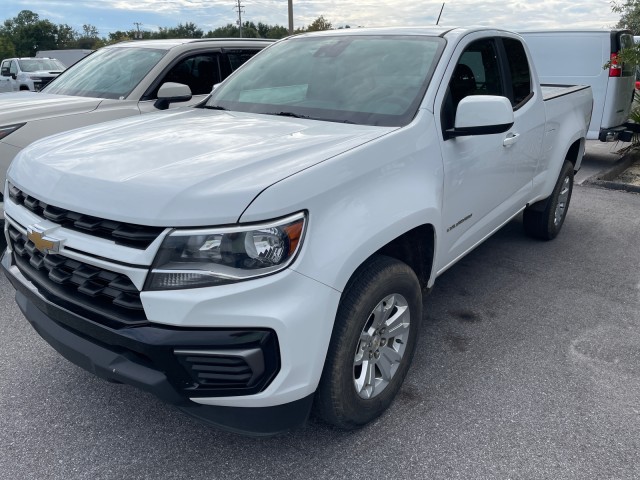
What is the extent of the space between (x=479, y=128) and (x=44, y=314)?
7.19 ft

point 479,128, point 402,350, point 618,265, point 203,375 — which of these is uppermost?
point 479,128

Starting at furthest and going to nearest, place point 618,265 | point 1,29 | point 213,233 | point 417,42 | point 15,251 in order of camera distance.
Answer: point 1,29 < point 618,265 < point 417,42 < point 15,251 < point 213,233

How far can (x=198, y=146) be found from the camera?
8.07 ft

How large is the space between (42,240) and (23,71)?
66.1 ft

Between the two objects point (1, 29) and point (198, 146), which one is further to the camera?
point (1, 29)

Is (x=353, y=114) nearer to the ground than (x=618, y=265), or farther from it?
farther from it

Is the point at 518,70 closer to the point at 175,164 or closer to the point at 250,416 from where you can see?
the point at 175,164

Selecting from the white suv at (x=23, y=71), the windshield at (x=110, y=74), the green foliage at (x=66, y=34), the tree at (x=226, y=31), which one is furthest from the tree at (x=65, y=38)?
the windshield at (x=110, y=74)

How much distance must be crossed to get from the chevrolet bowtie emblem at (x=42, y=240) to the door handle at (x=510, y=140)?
2626 millimetres

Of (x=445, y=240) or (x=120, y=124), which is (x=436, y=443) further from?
(x=120, y=124)

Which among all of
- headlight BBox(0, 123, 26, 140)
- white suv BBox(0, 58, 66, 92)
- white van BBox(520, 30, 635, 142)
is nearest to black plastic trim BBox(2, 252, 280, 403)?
headlight BBox(0, 123, 26, 140)

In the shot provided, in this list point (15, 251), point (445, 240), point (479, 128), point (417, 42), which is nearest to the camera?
point (15, 251)

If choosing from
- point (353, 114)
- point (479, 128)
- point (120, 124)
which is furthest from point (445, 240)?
point (120, 124)

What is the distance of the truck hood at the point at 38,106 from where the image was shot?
14.7ft
